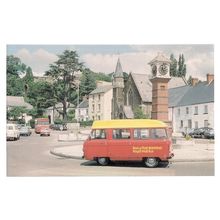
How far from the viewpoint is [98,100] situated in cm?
1280

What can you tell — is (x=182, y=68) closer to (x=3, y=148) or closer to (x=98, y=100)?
(x=98, y=100)

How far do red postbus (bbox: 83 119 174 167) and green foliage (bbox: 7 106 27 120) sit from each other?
6.64 feet

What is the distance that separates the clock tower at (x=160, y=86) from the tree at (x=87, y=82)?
169 centimetres

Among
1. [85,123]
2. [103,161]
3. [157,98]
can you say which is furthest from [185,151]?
[85,123]

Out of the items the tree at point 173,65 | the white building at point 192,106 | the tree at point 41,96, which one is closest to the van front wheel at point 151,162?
the white building at point 192,106

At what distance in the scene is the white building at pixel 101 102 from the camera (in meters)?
12.4

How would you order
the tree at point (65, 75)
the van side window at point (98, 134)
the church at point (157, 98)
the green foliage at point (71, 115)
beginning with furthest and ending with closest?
the green foliage at point (71, 115), the church at point (157, 98), the tree at point (65, 75), the van side window at point (98, 134)

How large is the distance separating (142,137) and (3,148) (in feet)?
12.2

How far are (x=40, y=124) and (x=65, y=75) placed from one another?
1.63 metres

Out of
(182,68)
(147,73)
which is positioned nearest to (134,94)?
(147,73)

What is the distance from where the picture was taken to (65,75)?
41.8 feet

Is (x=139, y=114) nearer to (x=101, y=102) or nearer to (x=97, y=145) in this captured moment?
(x=101, y=102)

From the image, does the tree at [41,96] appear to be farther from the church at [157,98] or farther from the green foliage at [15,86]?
the church at [157,98]

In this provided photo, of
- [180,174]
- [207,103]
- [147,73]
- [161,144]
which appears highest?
[147,73]
